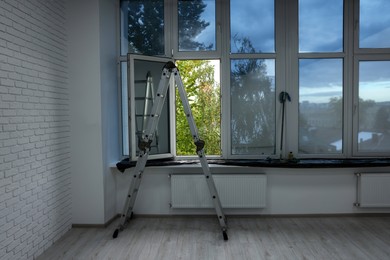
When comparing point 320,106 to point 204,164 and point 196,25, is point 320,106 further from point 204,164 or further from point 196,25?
point 196,25

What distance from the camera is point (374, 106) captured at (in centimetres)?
382

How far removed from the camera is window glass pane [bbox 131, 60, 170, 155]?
140 inches

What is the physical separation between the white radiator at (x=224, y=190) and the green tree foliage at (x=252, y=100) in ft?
1.91

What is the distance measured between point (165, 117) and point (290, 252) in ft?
7.16

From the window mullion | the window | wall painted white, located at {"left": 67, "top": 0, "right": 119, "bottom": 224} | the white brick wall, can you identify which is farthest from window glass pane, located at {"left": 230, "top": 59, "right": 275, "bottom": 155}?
the white brick wall

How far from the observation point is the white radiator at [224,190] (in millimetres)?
3545

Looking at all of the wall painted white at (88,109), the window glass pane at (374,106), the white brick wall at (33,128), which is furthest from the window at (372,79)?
the white brick wall at (33,128)

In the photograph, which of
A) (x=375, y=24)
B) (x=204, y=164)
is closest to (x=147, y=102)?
(x=204, y=164)

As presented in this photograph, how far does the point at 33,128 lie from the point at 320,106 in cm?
344

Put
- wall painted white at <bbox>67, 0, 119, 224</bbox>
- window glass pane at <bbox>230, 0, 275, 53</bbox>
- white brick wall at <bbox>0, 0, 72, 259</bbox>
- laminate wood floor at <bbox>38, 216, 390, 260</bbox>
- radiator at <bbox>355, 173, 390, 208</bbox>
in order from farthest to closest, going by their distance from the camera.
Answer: window glass pane at <bbox>230, 0, 275, 53</bbox> → radiator at <bbox>355, 173, 390, 208</bbox> → wall painted white at <bbox>67, 0, 119, 224</bbox> → laminate wood floor at <bbox>38, 216, 390, 260</bbox> → white brick wall at <bbox>0, 0, 72, 259</bbox>

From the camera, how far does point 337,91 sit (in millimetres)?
3807

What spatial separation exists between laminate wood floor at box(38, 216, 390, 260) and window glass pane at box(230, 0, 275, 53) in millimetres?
2269

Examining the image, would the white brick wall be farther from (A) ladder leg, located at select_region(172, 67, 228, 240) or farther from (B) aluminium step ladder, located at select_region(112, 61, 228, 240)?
(A) ladder leg, located at select_region(172, 67, 228, 240)

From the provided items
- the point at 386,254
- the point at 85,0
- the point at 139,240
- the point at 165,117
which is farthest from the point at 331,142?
the point at 85,0
